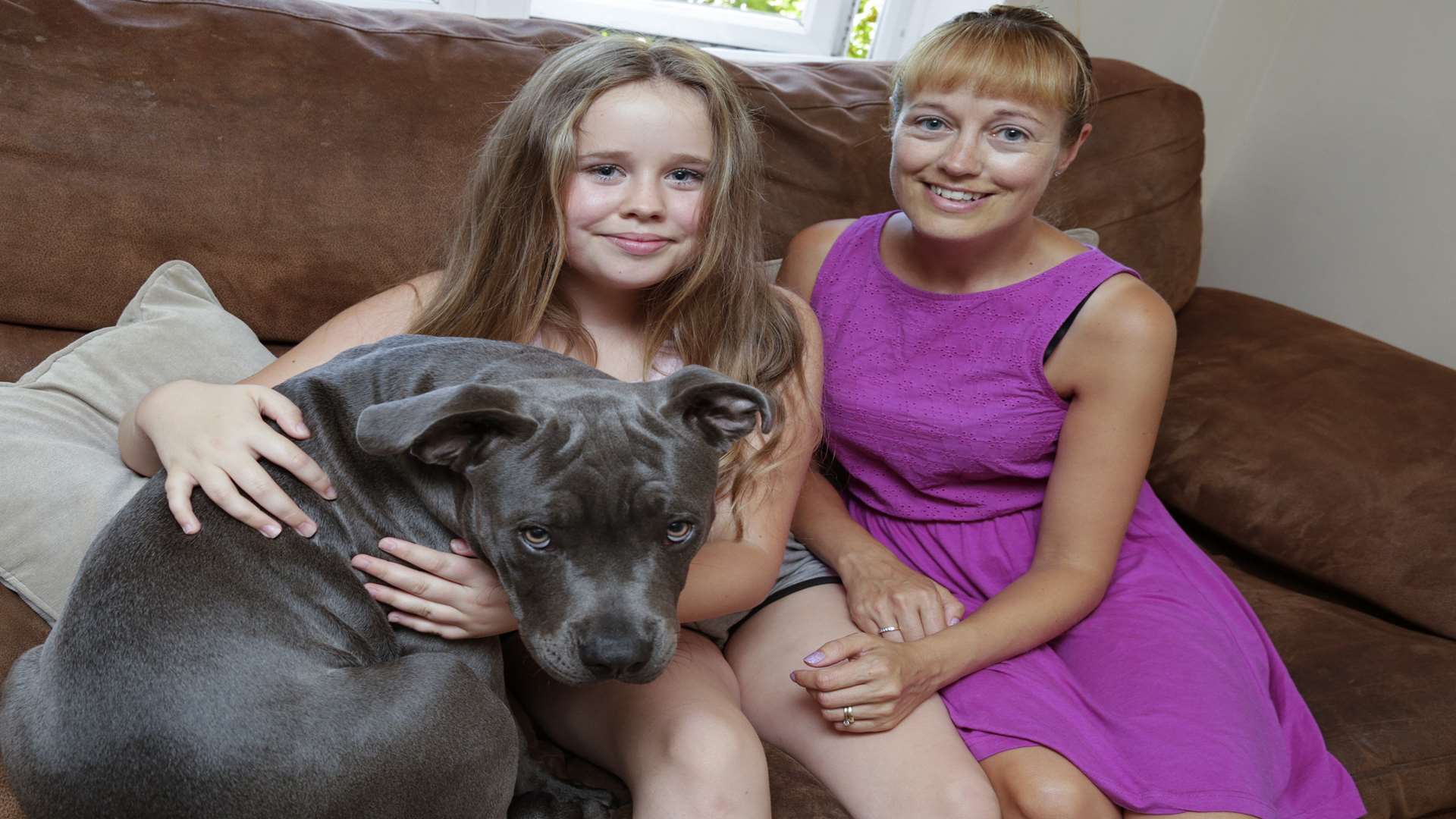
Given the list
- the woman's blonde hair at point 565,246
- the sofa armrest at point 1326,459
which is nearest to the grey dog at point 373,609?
the woman's blonde hair at point 565,246

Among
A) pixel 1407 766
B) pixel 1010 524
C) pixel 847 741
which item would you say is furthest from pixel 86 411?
pixel 1407 766

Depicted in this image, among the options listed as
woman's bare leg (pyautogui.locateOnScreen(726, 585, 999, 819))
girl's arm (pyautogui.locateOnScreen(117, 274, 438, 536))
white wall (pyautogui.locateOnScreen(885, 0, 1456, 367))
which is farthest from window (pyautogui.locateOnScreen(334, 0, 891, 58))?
woman's bare leg (pyautogui.locateOnScreen(726, 585, 999, 819))

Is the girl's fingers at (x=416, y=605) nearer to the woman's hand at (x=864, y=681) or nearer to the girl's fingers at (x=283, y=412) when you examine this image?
the girl's fingers at (x=283, y=412)

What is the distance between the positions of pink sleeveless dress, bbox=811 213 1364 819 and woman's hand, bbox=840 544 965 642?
12 cm

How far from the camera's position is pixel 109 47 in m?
2.29

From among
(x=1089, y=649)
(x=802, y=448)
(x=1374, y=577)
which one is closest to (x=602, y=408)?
(x=802, y=448)

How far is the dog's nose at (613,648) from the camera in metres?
1.43

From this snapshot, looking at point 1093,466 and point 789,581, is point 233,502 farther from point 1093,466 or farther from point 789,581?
point 1093,466

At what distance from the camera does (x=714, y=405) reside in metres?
1.64

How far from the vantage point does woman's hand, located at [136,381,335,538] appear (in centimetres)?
155

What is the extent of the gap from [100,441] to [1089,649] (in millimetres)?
1808

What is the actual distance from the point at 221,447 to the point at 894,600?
3.90ft

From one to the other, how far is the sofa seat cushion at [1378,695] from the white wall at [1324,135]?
63.5 inches

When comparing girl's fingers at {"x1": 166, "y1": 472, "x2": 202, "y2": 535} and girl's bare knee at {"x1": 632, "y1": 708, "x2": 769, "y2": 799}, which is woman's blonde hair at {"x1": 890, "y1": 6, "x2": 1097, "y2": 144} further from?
girl's fingers at {"x1": 166, "y1": 472, "x2": 202, "y2": 535}
